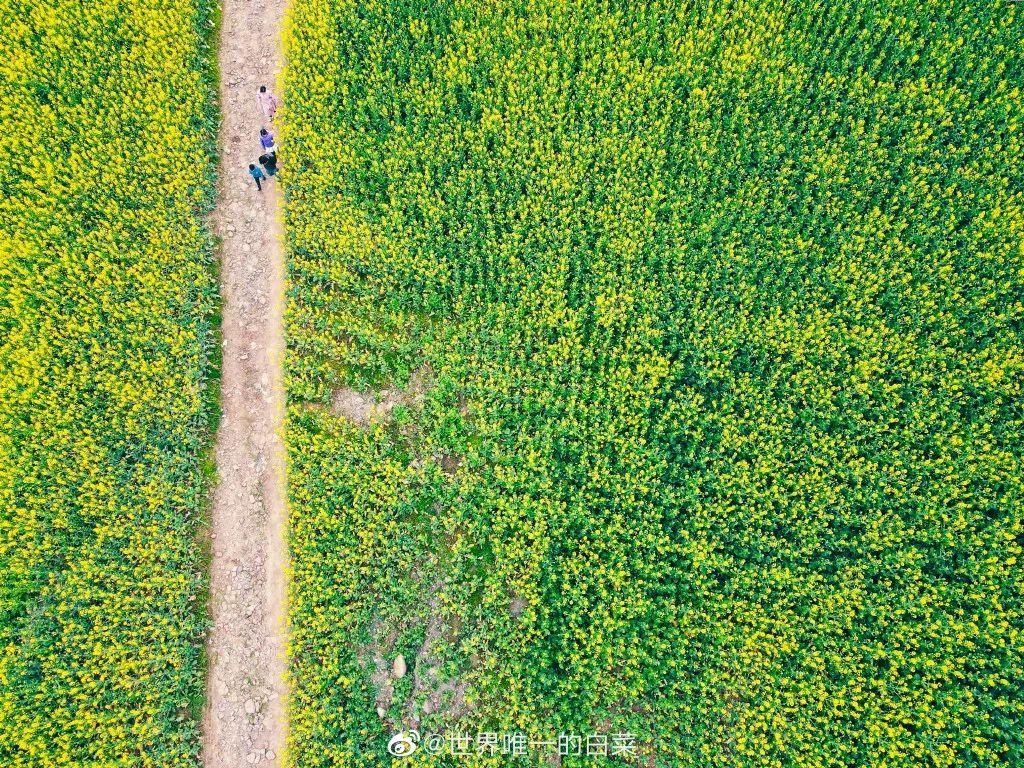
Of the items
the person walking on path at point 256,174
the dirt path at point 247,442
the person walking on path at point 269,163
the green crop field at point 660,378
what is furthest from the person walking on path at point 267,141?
the dirt path at point 247,442

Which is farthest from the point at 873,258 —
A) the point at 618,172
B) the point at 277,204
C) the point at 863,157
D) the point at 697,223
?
the point at 277,204

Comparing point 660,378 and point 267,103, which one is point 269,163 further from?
point 660,378

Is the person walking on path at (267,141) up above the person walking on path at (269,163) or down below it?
above

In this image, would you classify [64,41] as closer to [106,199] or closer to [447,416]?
[106,199]

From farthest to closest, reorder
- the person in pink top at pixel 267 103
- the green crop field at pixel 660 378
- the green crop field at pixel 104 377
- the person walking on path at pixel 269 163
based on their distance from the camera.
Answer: the person in pink top at pixel 267 103, the person walking on path at pixel 269 163, the green crop field at pixel 104 377, the green crop field at pixel 660 378

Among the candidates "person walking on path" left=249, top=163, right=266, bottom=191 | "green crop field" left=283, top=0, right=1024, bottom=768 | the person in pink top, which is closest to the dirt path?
"person walking on path" left=249, top=163, right=266, bottom=191

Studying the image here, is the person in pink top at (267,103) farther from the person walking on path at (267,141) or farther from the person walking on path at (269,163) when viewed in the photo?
the person walking on path at (269,163)

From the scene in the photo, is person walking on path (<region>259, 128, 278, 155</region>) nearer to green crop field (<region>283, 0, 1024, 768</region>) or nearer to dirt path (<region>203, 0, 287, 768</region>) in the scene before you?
green crop field (<region>283, 0, 1024, 768</region>)
